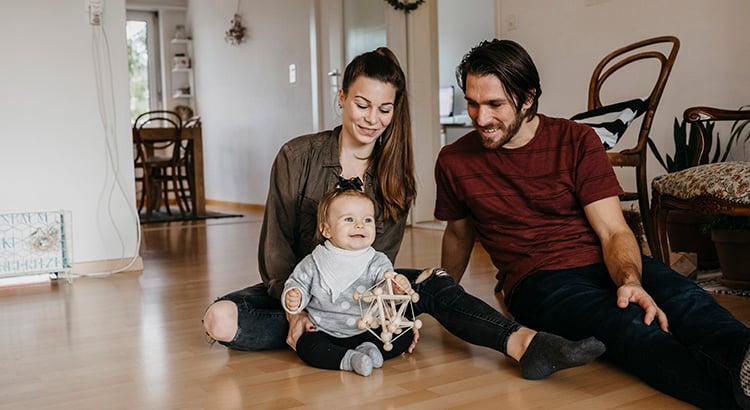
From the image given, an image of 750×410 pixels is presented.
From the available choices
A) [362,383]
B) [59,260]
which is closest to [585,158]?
[362,383]

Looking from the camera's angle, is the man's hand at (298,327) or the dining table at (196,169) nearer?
the man's hand at (298,327)

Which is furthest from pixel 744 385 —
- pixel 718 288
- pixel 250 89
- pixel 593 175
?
pixel 250 89

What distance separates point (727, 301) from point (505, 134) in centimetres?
119

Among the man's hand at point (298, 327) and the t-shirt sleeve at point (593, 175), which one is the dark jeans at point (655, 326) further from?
the man's hand at point (298, 327)

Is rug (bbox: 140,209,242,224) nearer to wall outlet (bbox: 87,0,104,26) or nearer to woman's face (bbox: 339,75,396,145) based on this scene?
wall outlet (bbox: 87,0,104,26)

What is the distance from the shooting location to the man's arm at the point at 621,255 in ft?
5.53

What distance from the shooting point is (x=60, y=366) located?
2.05 meters

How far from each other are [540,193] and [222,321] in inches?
33.5

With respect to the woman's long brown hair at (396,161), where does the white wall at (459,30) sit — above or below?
above

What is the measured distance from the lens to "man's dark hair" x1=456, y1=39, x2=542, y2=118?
1.91 meters

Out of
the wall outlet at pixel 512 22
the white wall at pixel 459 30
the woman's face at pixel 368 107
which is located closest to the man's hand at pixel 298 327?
the woman's face at pixel 368 107

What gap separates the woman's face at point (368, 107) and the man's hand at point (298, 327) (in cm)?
46

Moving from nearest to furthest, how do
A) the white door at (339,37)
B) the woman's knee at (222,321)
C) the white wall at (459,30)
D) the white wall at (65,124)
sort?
the woman's knee at (222,321) < the white wall at (65,124) < the white door at (339,37) < the white wall at (459,30)

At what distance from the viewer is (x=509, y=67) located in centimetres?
191
